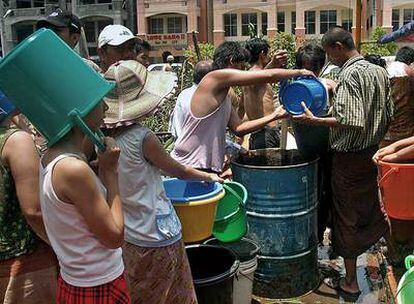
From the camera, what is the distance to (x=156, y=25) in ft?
141

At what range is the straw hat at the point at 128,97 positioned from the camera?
2.19 m

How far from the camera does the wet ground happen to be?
3701 mm

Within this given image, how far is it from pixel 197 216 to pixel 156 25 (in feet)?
138

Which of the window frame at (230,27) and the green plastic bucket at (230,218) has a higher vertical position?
the window frame at (230,27)

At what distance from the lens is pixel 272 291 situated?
3742 millimetres

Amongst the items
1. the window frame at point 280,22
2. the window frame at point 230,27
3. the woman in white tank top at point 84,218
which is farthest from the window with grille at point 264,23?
the woman in white tank top at point 84,218

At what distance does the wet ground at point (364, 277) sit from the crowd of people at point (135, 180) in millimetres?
120

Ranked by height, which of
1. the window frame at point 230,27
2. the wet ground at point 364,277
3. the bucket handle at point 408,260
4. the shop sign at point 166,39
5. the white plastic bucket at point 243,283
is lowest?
the wet ground at point 364,277

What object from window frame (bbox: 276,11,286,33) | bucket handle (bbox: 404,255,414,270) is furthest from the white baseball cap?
window frame (bbox: 276,11,286,33)

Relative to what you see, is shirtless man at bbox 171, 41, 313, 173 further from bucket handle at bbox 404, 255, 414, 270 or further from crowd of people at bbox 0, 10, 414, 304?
bucket handle at bbox 404, 255, 414, 270

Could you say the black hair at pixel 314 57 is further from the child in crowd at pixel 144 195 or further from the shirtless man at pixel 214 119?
the child in crowd at pixel 144 195

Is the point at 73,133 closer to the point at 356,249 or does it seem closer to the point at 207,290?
the point at 207,290

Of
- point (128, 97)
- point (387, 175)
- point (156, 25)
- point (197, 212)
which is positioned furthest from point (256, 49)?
point (156, 25)

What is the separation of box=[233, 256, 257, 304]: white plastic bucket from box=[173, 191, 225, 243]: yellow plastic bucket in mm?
570
